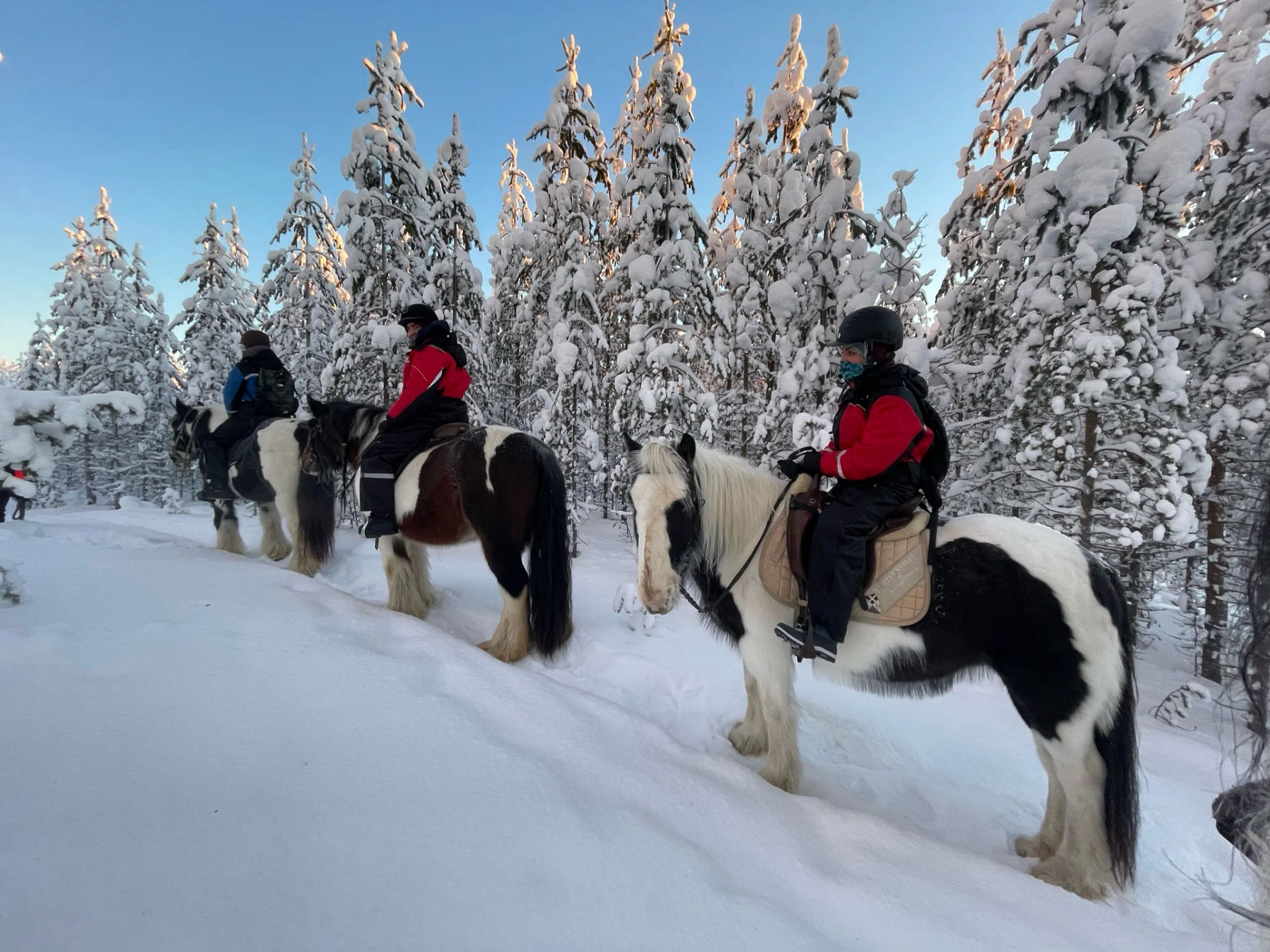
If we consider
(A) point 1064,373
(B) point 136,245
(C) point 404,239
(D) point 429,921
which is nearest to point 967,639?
(D) point 429,921

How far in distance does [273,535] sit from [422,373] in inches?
158

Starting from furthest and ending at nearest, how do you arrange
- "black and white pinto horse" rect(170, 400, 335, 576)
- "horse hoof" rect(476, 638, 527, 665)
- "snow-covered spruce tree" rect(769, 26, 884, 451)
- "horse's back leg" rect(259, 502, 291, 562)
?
"snow-covered spruce tree" rect(769, 26, 884, 451) < "horse's back leg" rect(259, 502, 291, 562) < "black and white pinto horse" rect(170, 400, 335, 576) < "horse hoof" rect(476, 638, 527, 665)

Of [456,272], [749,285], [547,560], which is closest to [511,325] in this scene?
[456,272]

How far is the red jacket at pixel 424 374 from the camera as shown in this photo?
4.94 m

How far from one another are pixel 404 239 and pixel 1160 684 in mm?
16034

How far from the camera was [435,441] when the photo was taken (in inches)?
201

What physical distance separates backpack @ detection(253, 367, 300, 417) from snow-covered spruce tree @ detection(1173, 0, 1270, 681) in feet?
39.1

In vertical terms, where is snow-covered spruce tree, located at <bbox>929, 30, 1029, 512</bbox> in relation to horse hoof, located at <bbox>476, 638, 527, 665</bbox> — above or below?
above

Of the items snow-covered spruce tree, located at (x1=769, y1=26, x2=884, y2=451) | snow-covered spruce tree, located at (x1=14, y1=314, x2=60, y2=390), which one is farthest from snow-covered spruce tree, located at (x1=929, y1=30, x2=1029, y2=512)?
Result: snow-covered spruce tree, located at (x1=14, y1=314, x2=60, y2=390)

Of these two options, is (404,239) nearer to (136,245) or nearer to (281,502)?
(281,502)

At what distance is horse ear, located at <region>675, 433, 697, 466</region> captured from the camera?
3287 millimetres

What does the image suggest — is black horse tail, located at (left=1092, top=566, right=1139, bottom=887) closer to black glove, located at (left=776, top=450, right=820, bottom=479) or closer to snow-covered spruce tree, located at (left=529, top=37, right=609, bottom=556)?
black glove, located at (left=776, top=450, right=820, bottom=479)

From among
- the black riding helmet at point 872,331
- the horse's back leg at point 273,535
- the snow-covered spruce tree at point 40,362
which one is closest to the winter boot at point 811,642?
the black riding helmet at point 872,331

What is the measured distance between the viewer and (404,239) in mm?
→ 9977
